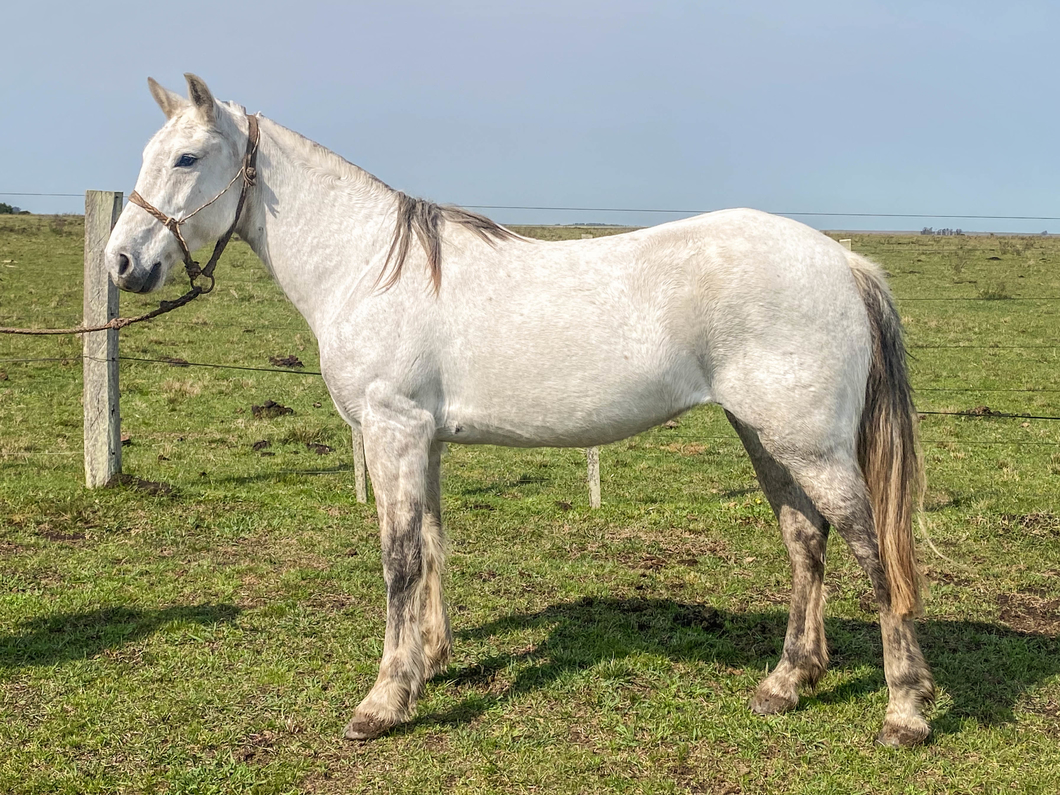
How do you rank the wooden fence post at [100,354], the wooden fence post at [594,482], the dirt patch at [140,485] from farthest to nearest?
the wooden fence post at [594,482]
the dirt patch at [140,485]
the wooden fence post at [100,354]

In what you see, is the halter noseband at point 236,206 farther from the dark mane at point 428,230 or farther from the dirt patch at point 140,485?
the dirt patch at point 140,485

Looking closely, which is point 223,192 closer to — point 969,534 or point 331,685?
point 331,685

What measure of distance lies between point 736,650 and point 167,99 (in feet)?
13.0

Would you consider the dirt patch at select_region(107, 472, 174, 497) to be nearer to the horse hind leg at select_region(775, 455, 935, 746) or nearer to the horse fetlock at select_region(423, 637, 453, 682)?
the horse fetlock at select_region(423, 637, 453, 682)

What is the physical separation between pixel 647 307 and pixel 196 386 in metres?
10.7

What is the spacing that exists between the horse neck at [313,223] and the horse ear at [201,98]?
269 mm

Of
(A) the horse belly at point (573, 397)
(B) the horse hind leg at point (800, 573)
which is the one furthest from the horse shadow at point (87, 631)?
(B) the horse hind leg at point (800, 573)

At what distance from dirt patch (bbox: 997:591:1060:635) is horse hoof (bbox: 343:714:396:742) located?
3584mm

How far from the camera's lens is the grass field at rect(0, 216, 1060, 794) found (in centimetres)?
373

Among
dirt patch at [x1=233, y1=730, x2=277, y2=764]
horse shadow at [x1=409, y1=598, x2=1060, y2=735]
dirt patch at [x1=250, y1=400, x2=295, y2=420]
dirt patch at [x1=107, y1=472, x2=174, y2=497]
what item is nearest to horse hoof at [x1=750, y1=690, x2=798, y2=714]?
horse shadow at [x1=409, y1=598, x2=1060, y2=735]

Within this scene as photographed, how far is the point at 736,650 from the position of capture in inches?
192

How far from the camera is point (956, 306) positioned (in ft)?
67.9

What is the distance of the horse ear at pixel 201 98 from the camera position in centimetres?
394

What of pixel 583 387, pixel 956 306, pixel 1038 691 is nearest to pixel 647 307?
pixel 583 387
